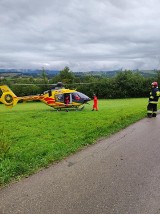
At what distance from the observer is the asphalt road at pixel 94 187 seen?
17.4ft

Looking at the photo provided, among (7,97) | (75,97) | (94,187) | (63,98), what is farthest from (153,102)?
(7,97)

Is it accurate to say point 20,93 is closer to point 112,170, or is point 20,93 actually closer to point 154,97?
point 154,97

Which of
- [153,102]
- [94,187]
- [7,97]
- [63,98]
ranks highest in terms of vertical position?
[153,102]

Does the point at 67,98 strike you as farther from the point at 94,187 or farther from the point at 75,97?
the point at 94,187

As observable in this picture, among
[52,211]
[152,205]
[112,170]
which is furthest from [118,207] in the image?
[112,170]

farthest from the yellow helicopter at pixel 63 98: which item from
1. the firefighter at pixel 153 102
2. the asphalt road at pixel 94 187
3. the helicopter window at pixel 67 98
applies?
the asphalt road at pixel 94 187

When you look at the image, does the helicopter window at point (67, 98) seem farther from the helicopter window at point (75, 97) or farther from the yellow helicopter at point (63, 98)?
the helicopter window at point (75, 97)

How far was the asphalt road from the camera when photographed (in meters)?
5.29

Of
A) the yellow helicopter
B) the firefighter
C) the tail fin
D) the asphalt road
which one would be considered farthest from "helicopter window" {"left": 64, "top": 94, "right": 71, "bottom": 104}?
the asphalt road

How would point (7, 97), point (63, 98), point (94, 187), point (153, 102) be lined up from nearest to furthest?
point (94, 187), point (153, 102), point (63, 98), point (7, 97)

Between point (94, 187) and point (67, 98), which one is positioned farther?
point (67, 98)

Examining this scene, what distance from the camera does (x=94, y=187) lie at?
6273 mm

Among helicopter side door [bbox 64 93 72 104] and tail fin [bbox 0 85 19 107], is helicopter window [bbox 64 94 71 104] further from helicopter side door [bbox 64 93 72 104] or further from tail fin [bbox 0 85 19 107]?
tail fin [bbox 0 85 19 107]

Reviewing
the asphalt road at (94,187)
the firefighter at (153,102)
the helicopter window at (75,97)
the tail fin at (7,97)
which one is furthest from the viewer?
the tail fin at (7,97)
